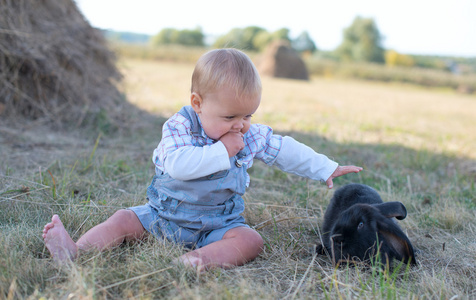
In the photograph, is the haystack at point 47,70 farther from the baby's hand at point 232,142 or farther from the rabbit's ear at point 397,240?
the rabbit's ear at point 397,240

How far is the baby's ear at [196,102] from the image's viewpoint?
2.03 meters

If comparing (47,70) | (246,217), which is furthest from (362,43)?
(246,217)

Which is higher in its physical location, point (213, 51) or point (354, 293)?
point (213, 51)

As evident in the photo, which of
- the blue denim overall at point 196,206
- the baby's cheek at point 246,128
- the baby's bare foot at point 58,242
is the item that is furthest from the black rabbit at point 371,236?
the baby's bare foot at point 58,242

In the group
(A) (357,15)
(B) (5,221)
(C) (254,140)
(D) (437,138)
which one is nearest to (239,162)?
(C) (254,140)

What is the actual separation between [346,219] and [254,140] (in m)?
0.65

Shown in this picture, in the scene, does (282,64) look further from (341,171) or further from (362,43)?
(362,43)

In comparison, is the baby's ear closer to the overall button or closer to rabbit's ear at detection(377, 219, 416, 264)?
the overall button

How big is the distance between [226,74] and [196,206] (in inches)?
27.7

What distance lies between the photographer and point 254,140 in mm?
2250

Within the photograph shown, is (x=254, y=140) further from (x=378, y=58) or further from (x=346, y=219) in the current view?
(x=378, y=58)

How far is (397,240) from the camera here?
75.9 inches

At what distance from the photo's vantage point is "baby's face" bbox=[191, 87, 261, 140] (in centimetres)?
195

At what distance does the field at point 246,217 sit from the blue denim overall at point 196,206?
16 centimetres
